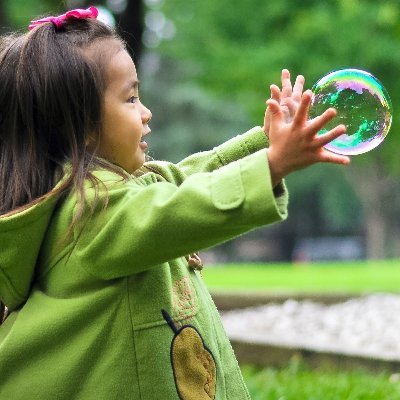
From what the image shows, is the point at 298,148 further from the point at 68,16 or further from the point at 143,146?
the point at 68,16

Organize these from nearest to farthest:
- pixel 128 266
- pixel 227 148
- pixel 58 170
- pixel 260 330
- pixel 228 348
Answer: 1. pixel 128 266
2. pixel 58 170
3. pixel 228 348
4. pixel 227 148
5. pixel 260 330

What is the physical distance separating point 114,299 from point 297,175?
3511cm

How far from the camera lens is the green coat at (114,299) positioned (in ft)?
6.56

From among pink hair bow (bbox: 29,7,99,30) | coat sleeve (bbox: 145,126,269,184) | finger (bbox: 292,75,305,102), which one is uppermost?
pink hair bow (bbox: 29,7,99,30)

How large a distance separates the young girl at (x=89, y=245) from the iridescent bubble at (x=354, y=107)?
0.16m

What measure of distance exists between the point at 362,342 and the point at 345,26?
34.7 ft

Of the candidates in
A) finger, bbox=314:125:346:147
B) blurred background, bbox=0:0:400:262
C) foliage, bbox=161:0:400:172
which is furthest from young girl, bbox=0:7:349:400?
foliage, bbox=161:0:400:172

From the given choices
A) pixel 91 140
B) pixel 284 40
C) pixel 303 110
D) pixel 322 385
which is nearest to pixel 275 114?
pixel 303 110

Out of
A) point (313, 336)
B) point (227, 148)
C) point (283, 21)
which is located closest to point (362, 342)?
point (313, 336)

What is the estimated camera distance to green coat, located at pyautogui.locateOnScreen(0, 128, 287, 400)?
2.00 metres

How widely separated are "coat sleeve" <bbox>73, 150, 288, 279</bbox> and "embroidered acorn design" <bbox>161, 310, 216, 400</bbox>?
228 millimetres

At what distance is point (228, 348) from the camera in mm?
2410

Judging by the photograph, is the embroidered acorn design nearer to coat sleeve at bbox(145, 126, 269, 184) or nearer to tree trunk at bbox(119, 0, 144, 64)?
coat sleeve at bbox(145, 126, 269, 184)

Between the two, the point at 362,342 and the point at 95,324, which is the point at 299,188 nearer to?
the point at 362,342
